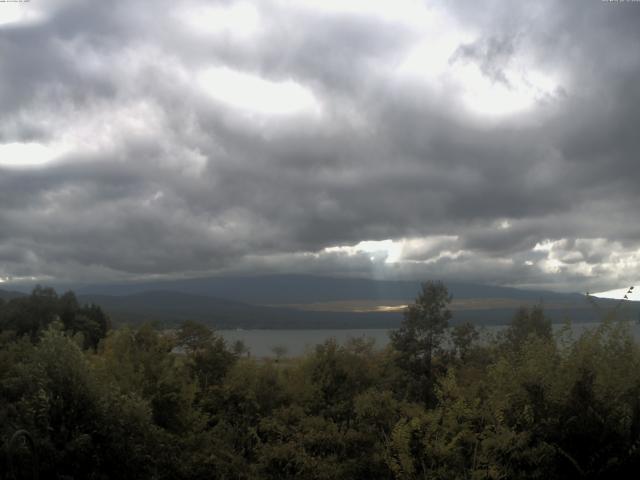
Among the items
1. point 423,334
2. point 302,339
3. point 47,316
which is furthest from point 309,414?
point 302,339

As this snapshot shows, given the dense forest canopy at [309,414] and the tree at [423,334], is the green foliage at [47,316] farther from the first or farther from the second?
the dense forest canopy at [309,414]

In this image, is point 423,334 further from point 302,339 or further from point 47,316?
point 302,339

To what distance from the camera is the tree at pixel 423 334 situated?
3083cm

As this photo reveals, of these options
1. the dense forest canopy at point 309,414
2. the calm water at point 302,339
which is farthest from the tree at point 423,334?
the dense forest canopy at point 309,414

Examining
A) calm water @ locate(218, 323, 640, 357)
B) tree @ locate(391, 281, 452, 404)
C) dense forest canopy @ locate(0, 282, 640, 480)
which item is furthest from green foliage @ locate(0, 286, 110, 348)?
dense forest canopy @ locate(0, 282, 640, 480)

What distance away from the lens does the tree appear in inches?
1214

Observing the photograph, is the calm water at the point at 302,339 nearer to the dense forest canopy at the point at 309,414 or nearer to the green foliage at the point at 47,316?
the dense forest canopy at the point at 309,414

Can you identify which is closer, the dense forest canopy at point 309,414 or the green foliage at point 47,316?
the dense forest canopy at point 309,414

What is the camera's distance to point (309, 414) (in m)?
21.4

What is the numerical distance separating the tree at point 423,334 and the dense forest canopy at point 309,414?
11.6 feet

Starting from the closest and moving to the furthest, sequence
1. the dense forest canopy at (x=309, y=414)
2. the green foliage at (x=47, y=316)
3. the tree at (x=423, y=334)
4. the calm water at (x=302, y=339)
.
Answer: the dense forest canopy at (x=309, y=414) → the calm water at (x=302, y=339) → the tree at (x=423, y=334) → the green foliage at (x=47, y=316)

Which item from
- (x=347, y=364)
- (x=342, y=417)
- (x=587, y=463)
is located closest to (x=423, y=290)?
(x=347, y=364)

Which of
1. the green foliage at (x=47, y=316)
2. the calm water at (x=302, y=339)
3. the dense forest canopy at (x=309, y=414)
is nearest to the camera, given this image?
the dense forest canopy at (x=309, y=414)

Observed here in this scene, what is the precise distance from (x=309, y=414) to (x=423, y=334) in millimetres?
12183
